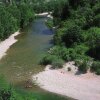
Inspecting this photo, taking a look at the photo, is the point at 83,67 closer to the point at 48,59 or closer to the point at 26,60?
the point at 48,59

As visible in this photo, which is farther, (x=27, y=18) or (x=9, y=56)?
(x=27, y=18)

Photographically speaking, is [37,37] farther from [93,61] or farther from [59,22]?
[93,61]

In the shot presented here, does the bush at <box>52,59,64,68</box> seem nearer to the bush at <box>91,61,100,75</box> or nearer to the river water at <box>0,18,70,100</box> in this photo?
the river water at <box>0,18,70,100</box>

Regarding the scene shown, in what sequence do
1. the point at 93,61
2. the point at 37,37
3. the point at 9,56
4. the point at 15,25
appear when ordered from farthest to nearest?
1. the point at 15,25
2. the point at 37,37
3. the point at 9,56
4. the point at 93,61

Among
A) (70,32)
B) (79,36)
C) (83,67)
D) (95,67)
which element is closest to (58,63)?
(83,67)

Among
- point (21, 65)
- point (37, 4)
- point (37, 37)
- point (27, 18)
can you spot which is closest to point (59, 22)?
point (37, 37)

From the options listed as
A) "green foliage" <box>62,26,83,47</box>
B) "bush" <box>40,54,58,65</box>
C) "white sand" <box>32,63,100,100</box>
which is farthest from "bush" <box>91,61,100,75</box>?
"green foliage" <box>62,26,83,47</box>
